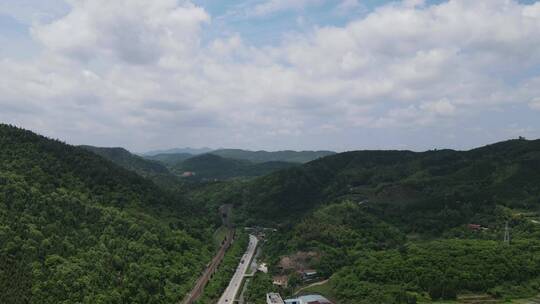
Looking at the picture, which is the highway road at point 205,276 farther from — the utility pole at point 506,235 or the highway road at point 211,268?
the utility pole at point 506,235

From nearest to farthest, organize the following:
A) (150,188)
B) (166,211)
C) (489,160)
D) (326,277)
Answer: (326,277) < (166,211) < (150,188) < (489,160)

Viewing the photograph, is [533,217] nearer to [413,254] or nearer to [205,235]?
[413,254]

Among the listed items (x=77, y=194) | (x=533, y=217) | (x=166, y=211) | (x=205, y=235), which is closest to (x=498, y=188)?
(x=533, y=217)

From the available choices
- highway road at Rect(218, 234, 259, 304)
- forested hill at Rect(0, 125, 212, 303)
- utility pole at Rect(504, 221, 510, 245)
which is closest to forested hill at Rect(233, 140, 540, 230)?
utility pole at Rect(504, 221, 510, 245)

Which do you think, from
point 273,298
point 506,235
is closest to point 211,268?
point 273,298

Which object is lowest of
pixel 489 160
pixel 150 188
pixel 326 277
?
pixel 326 277

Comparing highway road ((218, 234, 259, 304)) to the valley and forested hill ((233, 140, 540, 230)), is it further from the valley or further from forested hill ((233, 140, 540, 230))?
forested hill ((233, 140, 540, 230))

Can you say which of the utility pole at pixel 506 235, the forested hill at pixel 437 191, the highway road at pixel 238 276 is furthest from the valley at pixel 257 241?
the utility pole at pixel 506 235
